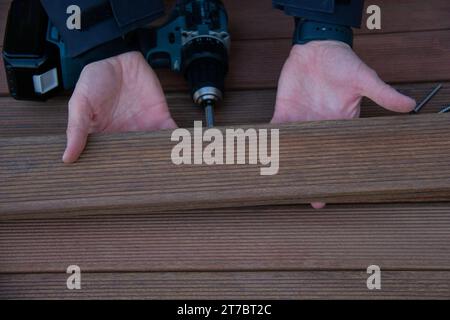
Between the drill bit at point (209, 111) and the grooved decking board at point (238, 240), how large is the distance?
0.53 ft

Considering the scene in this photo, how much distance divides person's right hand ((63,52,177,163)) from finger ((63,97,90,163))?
3cm

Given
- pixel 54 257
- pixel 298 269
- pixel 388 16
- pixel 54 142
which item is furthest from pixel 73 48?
pixel 388 16

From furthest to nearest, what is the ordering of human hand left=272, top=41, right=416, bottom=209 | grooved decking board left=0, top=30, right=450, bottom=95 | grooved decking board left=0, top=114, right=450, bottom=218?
grooved decking board left=0, top=30, right=450, bottom=95
human hand left=272, top=41, right=416, bottom=209
grooved decking board left=0, top=114, right=450, bottom=218

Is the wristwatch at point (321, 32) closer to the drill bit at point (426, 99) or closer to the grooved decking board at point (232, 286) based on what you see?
the drill bit at point (426, 99)

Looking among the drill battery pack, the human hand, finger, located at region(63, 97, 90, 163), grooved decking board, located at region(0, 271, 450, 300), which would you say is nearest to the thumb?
the human hand

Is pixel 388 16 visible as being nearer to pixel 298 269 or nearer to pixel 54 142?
pixel 298 269

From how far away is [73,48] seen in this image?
1.01 m

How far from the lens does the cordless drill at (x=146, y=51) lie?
104cm

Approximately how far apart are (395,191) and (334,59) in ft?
0.91

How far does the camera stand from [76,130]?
0.88 meters

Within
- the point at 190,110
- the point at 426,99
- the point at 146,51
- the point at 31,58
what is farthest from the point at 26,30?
the point at 426,99

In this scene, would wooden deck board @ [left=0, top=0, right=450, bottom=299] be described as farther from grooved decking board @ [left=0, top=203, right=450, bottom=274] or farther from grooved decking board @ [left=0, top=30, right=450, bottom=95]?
grooved decking board @ [left=0, top=30, right=450, bottom=95]

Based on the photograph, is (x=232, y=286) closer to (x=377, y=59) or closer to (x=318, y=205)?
(x=318, y=205)

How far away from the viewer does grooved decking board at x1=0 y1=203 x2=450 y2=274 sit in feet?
2.93
